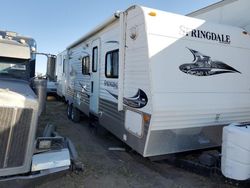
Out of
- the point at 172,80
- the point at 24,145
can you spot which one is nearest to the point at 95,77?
the point at 172,80

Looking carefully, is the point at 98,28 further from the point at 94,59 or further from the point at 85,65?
the point at 85,65

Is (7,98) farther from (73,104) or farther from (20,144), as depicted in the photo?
(73,104)

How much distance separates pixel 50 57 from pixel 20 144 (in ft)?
9.47

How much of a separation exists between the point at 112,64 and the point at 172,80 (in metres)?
1.95

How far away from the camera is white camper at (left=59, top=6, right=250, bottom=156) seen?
4.63 metres

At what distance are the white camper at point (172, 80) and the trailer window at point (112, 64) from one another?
0.02 m

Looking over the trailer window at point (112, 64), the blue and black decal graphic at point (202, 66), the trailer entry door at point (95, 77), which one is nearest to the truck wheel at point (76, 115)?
the trailer entry door at point (95, 77)

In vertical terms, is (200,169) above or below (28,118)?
below

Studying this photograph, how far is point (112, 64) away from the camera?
629 cm

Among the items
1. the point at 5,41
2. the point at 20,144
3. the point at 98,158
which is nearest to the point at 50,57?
the point at 5,41

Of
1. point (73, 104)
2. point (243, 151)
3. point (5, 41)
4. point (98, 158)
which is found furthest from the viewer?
point (73, 104)

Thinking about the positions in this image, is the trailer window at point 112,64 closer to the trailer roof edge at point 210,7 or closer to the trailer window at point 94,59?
the trailer window at point 94,59

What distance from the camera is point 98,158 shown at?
608 cm

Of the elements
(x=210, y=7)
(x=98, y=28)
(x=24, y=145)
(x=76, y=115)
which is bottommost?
(x=76, y=115)
